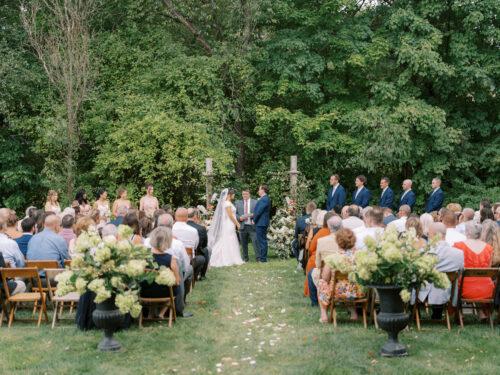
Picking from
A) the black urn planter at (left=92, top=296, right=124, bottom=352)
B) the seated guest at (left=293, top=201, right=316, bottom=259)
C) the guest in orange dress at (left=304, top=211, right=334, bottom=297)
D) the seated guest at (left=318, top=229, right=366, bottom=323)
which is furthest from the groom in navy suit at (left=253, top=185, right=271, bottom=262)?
the black urn planter at (left=92, top=296, right=124, bottom=352)

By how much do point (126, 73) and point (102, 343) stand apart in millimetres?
17146

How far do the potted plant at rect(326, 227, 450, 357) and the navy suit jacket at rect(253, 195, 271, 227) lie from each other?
27.3 ft

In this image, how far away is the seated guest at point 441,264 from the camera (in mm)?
8359

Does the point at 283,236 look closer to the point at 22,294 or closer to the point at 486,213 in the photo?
the point at 486,213

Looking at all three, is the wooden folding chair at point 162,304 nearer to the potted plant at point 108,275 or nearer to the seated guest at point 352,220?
the potted plant at point 108,275

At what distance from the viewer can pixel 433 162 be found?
2188 centimetres

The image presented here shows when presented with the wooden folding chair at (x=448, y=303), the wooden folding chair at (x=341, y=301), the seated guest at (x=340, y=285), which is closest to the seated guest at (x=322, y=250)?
the seated guest at (x=340, y=285)

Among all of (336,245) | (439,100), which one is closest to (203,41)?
(439,100)

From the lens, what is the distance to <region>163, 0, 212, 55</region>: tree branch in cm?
2450

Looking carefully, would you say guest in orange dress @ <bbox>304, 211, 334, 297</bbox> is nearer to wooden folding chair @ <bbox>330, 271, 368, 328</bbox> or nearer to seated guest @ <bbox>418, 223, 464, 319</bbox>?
wooden folding chair @ <bbox>330, 271, 368, 328</bbox>

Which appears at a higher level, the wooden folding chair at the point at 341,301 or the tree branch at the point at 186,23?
the tree branch at the point at 186,23

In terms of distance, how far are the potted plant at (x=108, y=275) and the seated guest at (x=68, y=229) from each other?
3.59 metres

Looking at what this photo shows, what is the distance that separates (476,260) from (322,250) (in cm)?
202


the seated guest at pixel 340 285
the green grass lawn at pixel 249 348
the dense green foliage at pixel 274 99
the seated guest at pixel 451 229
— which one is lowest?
the green grass lawn at pixel 249 348
